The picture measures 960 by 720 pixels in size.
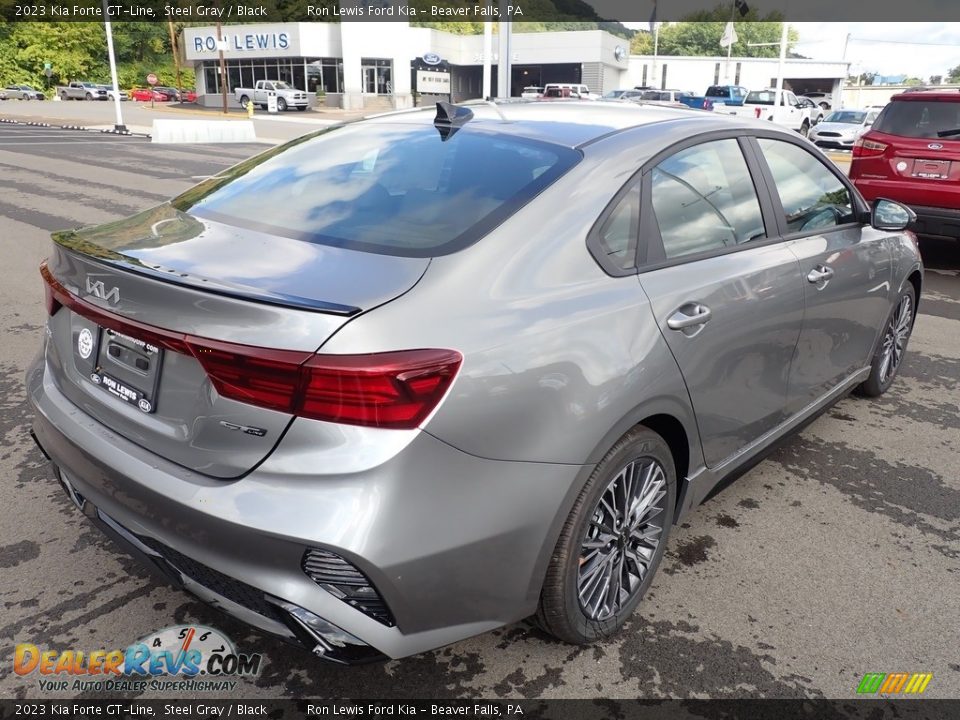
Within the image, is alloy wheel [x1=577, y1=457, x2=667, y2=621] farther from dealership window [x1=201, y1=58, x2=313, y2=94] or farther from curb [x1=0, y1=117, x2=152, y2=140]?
dealership window [x1=201, y1=58, x2=313, y2=94]

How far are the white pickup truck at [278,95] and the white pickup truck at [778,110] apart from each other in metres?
26.6

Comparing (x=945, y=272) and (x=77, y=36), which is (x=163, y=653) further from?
(x=77, y=36)

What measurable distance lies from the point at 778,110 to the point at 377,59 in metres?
31.6

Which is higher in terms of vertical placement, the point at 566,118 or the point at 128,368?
the point at 566,118

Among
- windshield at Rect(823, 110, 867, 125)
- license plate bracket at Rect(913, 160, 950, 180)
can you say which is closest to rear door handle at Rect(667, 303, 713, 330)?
license plate bracket at Rect(913, 160, 950, 180)

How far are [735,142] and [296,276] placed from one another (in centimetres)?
201

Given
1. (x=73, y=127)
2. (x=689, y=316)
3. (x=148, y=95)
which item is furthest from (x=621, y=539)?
(x=148, y=95)

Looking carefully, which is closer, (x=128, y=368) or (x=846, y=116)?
(x=128, y=368)

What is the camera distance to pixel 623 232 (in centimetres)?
257

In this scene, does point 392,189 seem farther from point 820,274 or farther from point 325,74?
point 325,74

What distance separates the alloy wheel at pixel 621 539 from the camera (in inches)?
97.3

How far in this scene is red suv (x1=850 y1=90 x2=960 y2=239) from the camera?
7.86 meters

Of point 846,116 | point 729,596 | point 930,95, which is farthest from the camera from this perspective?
point 846,116

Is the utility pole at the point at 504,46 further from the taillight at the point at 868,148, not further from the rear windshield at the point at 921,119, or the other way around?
the rear windshield at the point at 921,119
